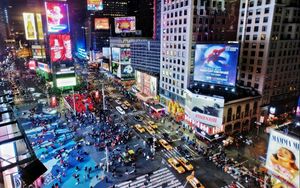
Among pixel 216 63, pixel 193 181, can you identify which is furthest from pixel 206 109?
pixel 193 181

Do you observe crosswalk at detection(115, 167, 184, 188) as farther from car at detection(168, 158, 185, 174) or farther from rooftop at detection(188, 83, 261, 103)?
rooftop at detection(188, 83, 261, 103)

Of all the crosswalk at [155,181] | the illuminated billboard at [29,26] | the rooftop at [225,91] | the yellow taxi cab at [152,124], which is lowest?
the crosswalk at [155,181]

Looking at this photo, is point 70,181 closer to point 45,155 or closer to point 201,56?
point 45,155

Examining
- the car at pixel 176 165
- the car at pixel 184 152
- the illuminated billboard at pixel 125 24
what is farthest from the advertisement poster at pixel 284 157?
the illuminated billboard at pixel 125 24

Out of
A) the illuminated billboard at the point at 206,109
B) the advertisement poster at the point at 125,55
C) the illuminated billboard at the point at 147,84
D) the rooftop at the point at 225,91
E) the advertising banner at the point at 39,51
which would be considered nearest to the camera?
the illuminated billboard at the point at 206,109

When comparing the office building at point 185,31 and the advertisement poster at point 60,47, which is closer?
the office building at point 185,31

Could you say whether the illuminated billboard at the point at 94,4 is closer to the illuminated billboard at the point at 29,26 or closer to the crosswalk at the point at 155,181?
the illuminated billboard at the point at 29,26
